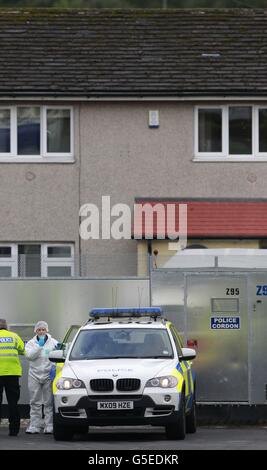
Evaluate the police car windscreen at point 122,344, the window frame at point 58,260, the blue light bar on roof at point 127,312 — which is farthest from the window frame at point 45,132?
the police car windscreen at point 122,344

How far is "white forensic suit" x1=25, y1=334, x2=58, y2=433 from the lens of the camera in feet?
75.3

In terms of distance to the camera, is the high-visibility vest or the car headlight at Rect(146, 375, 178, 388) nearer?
the car headlight at Rect(146, 375, 178, 388)

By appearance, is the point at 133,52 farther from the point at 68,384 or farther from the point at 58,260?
the point at 68,384

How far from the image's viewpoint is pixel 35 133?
3450 centimetres

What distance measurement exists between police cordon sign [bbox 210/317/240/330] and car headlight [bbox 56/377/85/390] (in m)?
4.89

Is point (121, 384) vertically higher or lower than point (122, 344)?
lower

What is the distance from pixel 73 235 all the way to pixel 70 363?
1287cm

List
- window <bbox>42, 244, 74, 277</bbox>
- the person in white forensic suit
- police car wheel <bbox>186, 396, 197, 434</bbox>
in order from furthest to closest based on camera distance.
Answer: window <bbox>42, 244, 74, 277</bbox> → the person in white forensic suit → police car wheel <bbox>186, 396, 197, 434</bbox>

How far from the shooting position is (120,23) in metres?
36.8

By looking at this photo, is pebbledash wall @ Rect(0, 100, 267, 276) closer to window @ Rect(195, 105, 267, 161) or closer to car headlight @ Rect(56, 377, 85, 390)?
window @ Rect(195, 105, 267, 161)

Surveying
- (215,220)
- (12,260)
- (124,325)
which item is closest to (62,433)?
(124,325)

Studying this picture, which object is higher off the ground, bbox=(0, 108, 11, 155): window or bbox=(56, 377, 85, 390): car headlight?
bbox=(0, 108, 11, 155): window

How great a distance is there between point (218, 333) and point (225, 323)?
21cm

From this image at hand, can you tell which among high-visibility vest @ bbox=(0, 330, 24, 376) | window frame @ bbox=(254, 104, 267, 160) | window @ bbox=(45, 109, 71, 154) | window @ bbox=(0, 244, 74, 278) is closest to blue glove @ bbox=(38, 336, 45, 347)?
high-visibility vest @ bbox=(0, 330, 24, 376)
